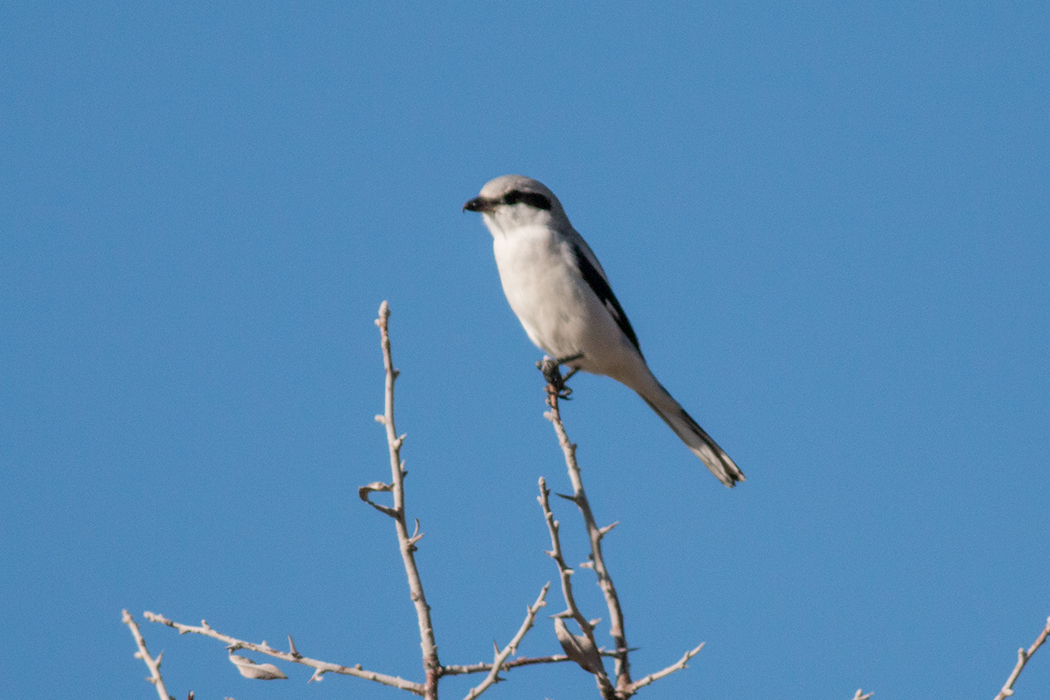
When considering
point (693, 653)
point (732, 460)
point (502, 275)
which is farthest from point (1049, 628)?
point (502, 275)

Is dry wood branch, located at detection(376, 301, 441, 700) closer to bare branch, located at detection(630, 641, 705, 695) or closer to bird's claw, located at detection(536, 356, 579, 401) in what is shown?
bare branch, located at detection(630, 641, 705, 695)

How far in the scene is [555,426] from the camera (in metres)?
2.99

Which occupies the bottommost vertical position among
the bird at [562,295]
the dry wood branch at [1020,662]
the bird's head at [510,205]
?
the dry wood branch at [1020,662]

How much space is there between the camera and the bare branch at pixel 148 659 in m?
2.27

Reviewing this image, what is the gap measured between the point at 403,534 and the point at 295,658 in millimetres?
395

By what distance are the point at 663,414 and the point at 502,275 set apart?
44.6 inches

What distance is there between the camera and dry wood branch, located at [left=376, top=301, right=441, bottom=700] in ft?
7.59

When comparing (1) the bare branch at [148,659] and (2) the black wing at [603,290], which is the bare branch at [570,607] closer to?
(1) the bare branch at [148,659]

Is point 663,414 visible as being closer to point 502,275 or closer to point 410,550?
point 502,275

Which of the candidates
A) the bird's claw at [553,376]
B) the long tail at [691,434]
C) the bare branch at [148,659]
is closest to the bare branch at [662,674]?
the bare branch at [148,659]

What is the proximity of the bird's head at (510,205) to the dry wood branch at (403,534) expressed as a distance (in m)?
2.80

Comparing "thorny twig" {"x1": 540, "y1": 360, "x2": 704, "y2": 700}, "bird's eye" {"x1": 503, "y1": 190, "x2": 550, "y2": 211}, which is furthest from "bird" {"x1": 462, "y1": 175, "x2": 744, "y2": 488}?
"thorny twig" {"x1": 540, "y1": 360, "x2": 704, "y2": 700}

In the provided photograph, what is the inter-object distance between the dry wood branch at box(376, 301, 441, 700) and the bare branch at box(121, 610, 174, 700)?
0.54 m

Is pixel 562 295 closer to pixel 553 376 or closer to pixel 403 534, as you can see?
pixel 553 376
